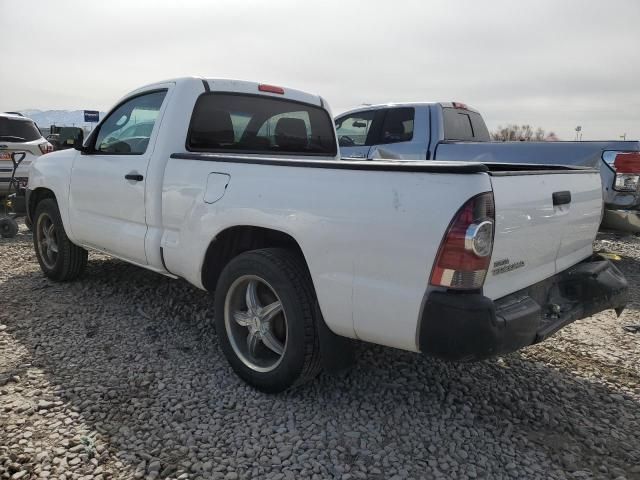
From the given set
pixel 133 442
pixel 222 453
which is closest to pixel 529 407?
pixel 222 453

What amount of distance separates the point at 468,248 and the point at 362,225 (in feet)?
1.62

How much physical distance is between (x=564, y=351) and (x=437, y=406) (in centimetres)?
145

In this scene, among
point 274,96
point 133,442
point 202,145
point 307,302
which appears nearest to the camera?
point 133,442

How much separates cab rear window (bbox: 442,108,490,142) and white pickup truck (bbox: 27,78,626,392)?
355cm

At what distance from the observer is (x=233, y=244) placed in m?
3.37

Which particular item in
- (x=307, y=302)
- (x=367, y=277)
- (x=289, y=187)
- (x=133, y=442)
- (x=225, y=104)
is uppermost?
(x=225, y=104)

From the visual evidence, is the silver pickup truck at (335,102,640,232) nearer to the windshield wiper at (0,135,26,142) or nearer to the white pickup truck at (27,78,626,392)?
the white pickup truck at (27,78,626,392)

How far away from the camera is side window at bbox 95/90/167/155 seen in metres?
3.94

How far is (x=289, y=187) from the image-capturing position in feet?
8.96

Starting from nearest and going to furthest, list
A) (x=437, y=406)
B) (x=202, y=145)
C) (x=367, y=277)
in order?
(x=367, y=277)
(x=437, y=406)
(x=202, y=145)

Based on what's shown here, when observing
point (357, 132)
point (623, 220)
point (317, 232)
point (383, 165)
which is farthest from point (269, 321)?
point (357, 132)

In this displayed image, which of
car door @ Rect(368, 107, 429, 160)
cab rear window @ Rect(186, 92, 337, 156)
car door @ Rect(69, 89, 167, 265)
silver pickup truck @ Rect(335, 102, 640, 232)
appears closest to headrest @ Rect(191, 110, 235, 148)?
cab rear window @ Rect(186, 92, 337, 156)

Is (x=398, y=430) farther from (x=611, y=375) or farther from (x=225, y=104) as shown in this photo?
(x=225, y=104)

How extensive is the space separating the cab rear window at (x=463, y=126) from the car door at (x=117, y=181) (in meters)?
4.57
